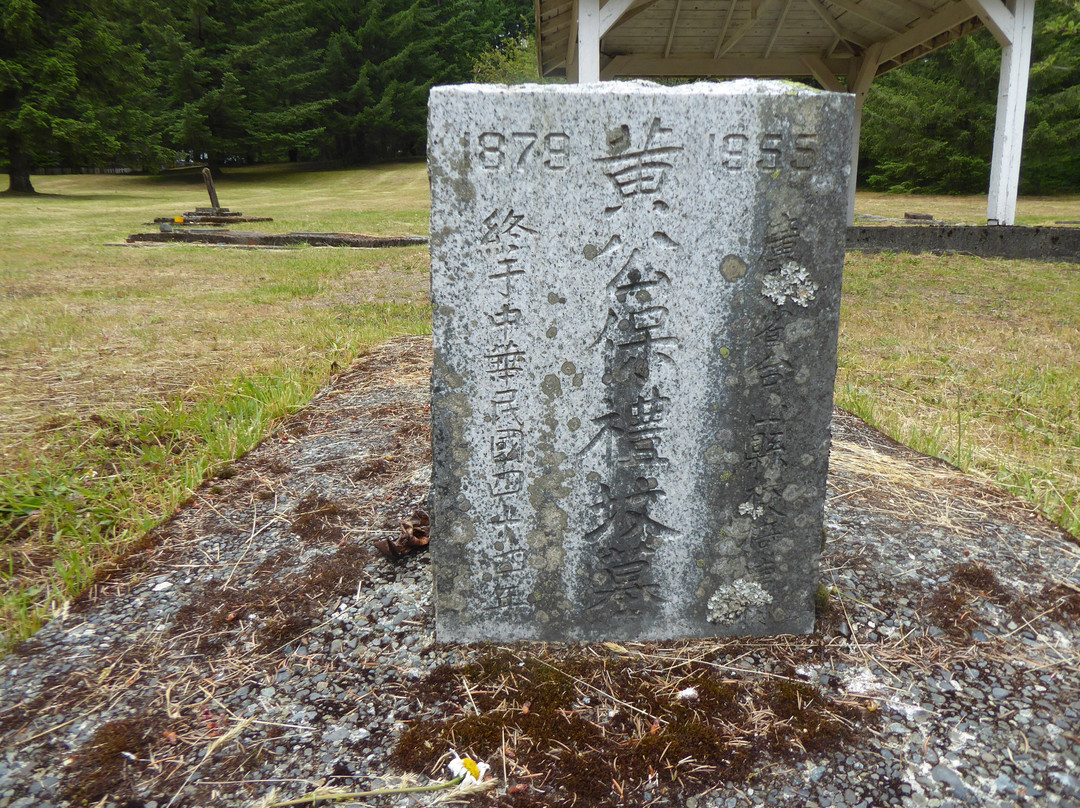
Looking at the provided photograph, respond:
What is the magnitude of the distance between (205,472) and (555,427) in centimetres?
186

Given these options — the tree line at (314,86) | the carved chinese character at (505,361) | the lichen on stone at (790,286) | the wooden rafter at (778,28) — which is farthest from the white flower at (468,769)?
the tree line at (314,86)

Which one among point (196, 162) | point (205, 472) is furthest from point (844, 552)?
point (196, 162)

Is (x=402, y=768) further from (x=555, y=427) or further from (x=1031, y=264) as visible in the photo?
(x=1031, y=264)

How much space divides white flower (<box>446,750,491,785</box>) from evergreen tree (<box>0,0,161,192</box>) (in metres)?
24.1

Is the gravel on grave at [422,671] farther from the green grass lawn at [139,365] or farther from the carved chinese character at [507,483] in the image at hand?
the carved chinese character at [507,483]

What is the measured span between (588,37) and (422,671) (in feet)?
23.2

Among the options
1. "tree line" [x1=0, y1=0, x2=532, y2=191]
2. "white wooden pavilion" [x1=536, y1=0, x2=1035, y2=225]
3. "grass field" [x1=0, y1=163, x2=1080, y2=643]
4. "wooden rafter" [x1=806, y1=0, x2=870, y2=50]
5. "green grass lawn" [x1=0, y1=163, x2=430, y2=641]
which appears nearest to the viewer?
"green grass lawn" [x1=0, y1=163, x2=430, y2=641]

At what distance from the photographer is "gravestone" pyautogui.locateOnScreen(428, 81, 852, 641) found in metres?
1.64

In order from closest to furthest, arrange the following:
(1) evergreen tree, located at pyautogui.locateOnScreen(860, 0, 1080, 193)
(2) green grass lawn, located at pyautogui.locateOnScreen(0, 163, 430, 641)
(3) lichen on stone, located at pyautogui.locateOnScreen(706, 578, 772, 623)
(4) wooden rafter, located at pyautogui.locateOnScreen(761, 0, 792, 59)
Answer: (3) lichen on stone, located at pyautogui.locateOnScreen(706, 578, 772, 623) → (2) green grass lawn, located at pyautogui.locateOnScreen(0, 163, 430, 641) → (4) wooden rafter, located at pyautogui.locateOnScreen(761, 0, 792, 59) → (1) evergreen tree, located at pyautogui.locateOnScreen(860, 0, 1080, 193)

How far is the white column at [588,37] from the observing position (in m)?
7.19

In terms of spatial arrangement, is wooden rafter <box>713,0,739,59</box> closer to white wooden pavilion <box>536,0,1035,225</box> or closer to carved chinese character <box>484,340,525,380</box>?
white wooden pavilion <box>536,0,1035,225</box>

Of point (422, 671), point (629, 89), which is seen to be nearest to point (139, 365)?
point (422, 671)

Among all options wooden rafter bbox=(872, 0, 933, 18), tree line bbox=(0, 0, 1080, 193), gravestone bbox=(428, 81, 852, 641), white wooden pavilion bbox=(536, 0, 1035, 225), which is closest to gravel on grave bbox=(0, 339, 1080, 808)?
gravestone bbox=(428, 81, 852, 641)

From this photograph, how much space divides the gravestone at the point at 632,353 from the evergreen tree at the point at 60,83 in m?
23.7
